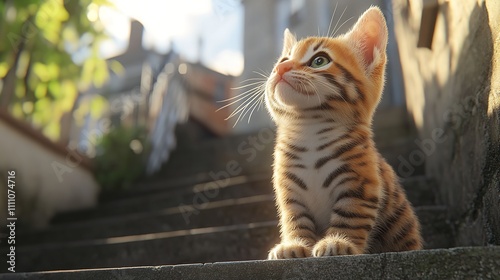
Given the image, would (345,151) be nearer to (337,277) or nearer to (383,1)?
(337,277)

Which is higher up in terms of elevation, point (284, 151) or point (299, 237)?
point (284, 151)

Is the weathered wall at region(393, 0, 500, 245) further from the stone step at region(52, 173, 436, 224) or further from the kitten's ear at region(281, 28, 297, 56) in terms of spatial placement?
the stone step at region(52, 173, 436, 224)

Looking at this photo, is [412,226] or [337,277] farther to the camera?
[412,226]

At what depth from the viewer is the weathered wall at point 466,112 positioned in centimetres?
127

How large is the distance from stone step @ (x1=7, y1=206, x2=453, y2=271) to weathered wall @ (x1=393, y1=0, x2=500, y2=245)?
0.12m

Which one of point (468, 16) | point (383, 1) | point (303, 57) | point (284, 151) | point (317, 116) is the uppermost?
point (383, 1)

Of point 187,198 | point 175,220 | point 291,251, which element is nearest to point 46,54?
point 187,198

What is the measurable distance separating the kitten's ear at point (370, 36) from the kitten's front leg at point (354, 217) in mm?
483

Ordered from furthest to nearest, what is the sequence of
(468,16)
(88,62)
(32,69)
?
1. (88,62)
2. (32,69)
3. (468,16)

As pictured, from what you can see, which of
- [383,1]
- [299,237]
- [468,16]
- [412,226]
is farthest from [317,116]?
[383,1]

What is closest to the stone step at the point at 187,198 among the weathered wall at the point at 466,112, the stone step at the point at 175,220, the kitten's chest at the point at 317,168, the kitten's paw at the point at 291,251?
the stone step at the point at 175,220

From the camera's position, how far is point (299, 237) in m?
1.33

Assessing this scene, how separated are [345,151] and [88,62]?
13.8 feet

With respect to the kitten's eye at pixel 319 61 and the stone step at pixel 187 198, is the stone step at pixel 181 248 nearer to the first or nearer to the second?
the stone step at pixel 187 198
